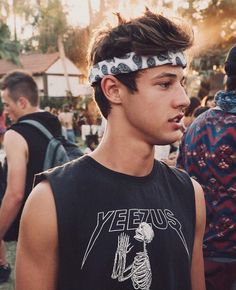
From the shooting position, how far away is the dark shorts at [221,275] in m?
2.53

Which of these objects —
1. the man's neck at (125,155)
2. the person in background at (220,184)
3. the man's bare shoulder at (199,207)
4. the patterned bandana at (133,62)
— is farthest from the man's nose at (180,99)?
the person in background at (220,184)

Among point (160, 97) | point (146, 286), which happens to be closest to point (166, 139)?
point (160, 97)

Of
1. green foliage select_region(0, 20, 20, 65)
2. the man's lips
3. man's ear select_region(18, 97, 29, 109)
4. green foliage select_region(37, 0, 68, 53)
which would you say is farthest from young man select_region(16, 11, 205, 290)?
green foliage select_region(37, 0, 68, 53)

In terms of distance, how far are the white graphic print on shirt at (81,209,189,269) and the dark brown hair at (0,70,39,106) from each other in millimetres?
2417

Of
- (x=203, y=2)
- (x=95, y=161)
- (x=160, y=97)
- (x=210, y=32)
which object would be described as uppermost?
(x=203, y=2)

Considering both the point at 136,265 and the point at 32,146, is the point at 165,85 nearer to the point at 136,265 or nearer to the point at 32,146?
the point at 136,265

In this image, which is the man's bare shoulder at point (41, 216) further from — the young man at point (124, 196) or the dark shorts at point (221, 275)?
the dark shorts at point (221, 275)

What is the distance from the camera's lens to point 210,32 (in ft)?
62.6

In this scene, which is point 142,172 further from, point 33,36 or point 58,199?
point 33,36

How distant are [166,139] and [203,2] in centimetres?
1876

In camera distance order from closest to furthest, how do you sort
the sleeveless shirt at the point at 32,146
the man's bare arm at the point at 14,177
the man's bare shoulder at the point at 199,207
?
A: the man's bare shoulder at the point at 199,207, the man's bare arm at the point at 14,177, the sleeveless shirt at the point at 32,146

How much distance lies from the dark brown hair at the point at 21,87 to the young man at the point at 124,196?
6.95 ft

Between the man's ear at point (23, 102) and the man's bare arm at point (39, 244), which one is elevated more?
the man's ear at point (23, 102)

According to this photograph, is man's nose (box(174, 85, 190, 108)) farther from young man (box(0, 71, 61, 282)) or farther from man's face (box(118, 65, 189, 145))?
young man (box(0, 71, 61, 282))
